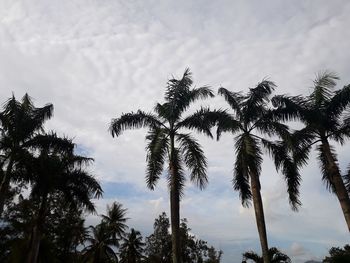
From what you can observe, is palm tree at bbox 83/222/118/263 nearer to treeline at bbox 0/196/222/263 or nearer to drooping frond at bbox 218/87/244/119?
treeline at bbox 0/196/222/263

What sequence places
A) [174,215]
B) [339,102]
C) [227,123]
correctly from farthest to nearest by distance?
[339,102] → [227,123] → [174,215]

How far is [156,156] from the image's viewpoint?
16828 mm

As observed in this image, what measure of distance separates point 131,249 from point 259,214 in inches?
1338

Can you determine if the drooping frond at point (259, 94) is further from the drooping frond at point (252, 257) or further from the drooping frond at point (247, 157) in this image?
the drooping frond at point (252, 257)

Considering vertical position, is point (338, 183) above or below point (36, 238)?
above

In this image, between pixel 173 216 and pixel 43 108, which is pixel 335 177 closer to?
pixel 173 216

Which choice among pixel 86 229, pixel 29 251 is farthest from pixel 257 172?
pixel 86 229

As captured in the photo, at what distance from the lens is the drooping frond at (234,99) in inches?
772

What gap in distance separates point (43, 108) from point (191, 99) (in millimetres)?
8552

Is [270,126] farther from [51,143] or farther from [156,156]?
[51,143]

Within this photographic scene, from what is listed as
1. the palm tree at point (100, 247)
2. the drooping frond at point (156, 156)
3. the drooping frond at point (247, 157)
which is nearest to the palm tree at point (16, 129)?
the drooping frond at point (156, 156)

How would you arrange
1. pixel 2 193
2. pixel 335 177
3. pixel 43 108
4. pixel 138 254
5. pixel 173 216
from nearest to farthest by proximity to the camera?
pixel 173 216 → pixel 335 177 → pixel 2 193 → pixel 43 108 → pixel 138 254

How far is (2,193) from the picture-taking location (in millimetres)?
18875

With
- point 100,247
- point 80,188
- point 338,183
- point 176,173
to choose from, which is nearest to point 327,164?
point 338,183
